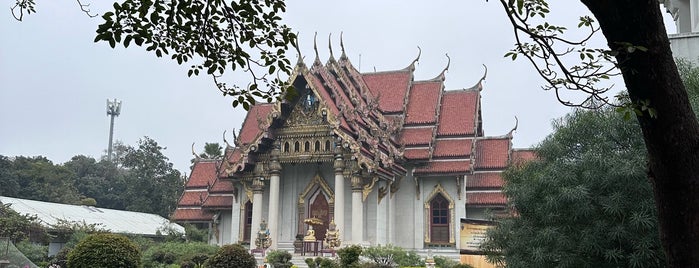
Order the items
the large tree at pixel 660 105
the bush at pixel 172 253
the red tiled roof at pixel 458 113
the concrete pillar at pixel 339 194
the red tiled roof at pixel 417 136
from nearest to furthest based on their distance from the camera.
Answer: the large tree at pixel 660 105 → the concrete pillar at pixel 339 194 → the bush at pixel 172 253 → the red tiled roof at pixel 417 136 → the red tiled roof at pixel 458 113

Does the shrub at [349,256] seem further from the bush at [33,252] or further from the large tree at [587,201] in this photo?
the bush at [33,252]

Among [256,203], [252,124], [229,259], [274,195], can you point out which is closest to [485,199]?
[274,195]

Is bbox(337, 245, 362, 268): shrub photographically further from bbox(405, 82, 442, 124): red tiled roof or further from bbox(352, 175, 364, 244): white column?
bbox(405, 82, 442, 124): red tiled roof

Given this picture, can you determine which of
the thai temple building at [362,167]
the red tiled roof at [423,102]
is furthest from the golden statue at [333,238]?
the red tiled roof at [423,102]

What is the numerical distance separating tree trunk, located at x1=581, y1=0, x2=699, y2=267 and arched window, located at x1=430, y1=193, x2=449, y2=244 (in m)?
21.3

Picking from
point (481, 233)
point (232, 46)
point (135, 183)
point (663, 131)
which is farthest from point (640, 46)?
point (135, 183)

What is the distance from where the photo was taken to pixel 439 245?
24344mm

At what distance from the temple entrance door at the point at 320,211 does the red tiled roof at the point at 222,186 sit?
4347 millimetres

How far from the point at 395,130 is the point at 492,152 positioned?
3873mm

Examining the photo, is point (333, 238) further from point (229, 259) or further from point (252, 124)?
point (252, 124)

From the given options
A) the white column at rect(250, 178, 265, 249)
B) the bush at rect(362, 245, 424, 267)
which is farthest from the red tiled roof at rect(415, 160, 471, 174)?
the white column at rect(250, 178, 265, 249)

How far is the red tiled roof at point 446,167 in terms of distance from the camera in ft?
79.0

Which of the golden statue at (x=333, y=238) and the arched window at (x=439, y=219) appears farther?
the arched window at (x=439, y=219)

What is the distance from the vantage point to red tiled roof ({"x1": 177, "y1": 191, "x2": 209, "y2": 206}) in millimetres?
29188
